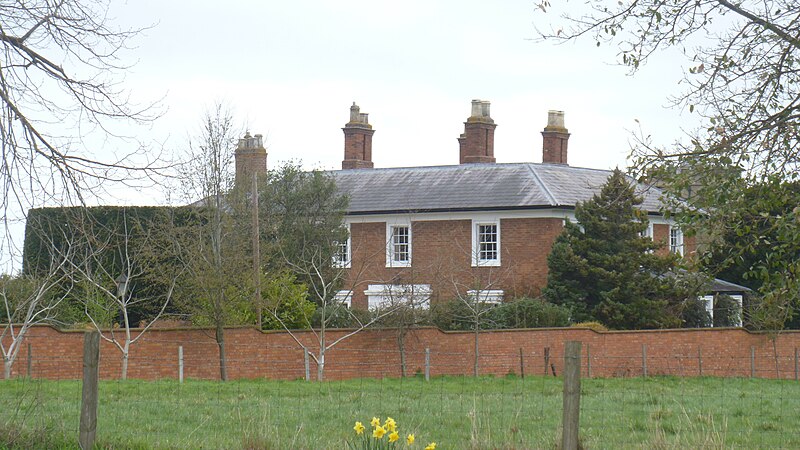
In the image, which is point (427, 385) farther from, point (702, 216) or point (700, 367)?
point (702, 216)

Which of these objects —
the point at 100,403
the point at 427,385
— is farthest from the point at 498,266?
the point at 100,403

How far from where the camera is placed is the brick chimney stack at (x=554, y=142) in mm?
50094

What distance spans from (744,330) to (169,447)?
26.5 m

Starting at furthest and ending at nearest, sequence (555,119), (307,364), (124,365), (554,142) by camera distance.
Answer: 1. (555,119)
2. (554,142)
3. (307,364)
4. (124,365)

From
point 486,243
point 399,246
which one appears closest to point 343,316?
point 486,243

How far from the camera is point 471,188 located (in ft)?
142

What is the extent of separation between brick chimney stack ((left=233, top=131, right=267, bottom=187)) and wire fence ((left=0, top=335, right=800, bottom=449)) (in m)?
8.69

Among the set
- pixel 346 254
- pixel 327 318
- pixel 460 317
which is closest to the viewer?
pixel 327 318

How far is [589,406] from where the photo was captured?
60.3 feet

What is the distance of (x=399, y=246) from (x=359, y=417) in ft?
91.5

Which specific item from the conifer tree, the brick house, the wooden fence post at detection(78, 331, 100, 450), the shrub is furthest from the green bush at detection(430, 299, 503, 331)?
the wooden fence post at detection(78, 331, 100, 450)

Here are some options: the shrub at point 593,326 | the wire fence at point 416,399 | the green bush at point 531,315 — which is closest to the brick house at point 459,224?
the green bush at point 531,315

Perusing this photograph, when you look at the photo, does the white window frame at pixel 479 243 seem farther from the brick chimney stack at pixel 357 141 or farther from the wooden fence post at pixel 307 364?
the wooden fence post at pixel 307 364

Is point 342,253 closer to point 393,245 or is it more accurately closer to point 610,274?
point 393,245
